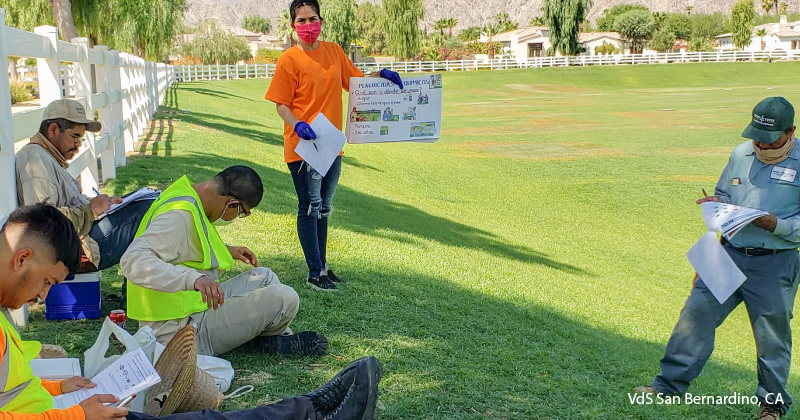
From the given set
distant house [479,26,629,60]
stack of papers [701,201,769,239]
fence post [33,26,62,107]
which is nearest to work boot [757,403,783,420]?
stack of papers [701,201,769,239]

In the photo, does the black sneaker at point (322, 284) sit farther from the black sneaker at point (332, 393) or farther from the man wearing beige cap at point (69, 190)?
the black sneaker at point (332, 393)

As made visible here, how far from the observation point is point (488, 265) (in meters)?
8.55

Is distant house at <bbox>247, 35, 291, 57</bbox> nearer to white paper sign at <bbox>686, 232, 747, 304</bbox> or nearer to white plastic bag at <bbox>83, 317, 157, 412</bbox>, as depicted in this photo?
white paper sign at <bbox>686, 232, 747, 304</bbox>

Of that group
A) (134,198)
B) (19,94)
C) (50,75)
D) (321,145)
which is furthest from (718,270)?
(19,94)

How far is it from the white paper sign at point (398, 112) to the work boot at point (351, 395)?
297 centimetres

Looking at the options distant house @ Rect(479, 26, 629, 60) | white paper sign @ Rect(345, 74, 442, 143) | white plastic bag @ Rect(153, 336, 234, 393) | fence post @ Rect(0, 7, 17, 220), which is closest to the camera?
white plastic bag @ Rect(153, 336, 234, 393)

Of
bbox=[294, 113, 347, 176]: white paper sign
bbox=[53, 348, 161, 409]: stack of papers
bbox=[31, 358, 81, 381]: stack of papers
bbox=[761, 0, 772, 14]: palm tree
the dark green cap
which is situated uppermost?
bbox=[761, 0, 772, 14]: palm tree

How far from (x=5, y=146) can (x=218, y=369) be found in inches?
80.2

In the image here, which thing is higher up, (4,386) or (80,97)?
(80,97)

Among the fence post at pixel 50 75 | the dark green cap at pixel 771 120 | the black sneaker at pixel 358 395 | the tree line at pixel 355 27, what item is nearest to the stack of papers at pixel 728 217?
the dark green cap at pixel 771 120

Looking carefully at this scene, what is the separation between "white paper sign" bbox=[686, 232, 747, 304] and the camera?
4.27 metres

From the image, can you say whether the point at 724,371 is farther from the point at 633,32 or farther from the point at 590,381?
the point at 633,32

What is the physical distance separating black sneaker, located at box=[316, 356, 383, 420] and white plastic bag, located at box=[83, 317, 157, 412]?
2.60 feet

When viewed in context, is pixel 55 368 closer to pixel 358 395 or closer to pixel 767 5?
pixel 358 395
